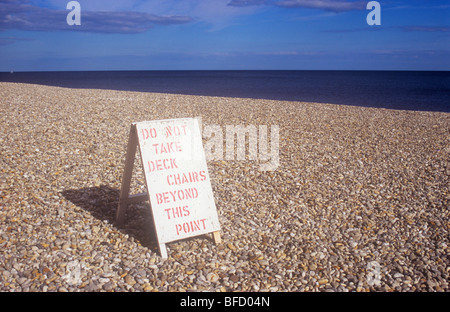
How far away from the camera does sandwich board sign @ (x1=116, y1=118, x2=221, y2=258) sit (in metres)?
4.03

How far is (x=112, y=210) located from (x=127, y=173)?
37.5 inches

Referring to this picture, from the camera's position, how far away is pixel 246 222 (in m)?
4.93

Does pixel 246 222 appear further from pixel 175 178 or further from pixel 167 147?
pixel 167 147

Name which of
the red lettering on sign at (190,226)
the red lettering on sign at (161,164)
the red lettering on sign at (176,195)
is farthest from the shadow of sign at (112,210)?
the red lettering on sign at (161,164)

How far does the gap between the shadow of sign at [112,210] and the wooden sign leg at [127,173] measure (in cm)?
15

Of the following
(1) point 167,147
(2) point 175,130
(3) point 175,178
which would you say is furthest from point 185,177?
(2) point 175,130

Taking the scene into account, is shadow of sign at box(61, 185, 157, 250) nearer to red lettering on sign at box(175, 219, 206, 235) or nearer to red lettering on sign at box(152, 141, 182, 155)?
red lettering on sign at box(175, 219, 206, 235)

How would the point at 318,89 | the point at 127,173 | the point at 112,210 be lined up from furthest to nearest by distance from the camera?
the point at 318,89, the point at 112,210, the point at 127,173

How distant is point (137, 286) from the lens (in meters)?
3.52

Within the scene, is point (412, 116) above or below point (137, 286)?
above

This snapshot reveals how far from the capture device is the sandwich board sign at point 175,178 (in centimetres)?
403
